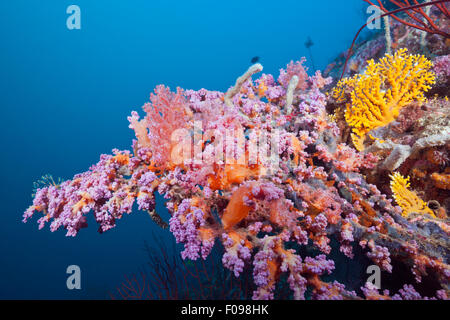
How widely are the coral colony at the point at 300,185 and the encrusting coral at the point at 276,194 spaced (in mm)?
14

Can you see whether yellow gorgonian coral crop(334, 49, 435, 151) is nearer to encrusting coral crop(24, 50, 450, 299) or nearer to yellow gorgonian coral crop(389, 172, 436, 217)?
encrusting coral crop(24, 50, 450, 299)

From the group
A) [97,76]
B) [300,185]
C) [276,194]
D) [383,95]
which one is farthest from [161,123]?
[97,76]

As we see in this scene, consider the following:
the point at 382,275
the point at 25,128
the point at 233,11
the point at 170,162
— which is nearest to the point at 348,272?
the point at 382,275

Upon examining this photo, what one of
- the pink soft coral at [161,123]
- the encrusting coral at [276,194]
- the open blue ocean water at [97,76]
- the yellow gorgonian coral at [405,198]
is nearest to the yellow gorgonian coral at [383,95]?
the encrusting coral at [276,194]

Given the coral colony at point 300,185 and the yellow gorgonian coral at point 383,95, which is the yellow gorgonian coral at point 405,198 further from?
the yellow gorgonian coral at point 383,95

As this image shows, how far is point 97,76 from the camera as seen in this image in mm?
68312

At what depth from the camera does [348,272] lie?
8.13ft

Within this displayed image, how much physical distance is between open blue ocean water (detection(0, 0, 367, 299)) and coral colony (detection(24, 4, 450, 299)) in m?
2.38

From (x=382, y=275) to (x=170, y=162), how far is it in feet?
8.39

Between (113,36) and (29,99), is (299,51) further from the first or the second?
(29,99)

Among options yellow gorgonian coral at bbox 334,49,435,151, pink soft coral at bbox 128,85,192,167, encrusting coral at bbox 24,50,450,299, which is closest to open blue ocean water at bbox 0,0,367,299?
encrusting coral at bbox 24,50,450,299

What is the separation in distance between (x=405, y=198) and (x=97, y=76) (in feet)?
273

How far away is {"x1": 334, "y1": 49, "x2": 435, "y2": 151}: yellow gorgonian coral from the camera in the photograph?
3088 mm

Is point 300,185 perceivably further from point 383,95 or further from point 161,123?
point 383,95
